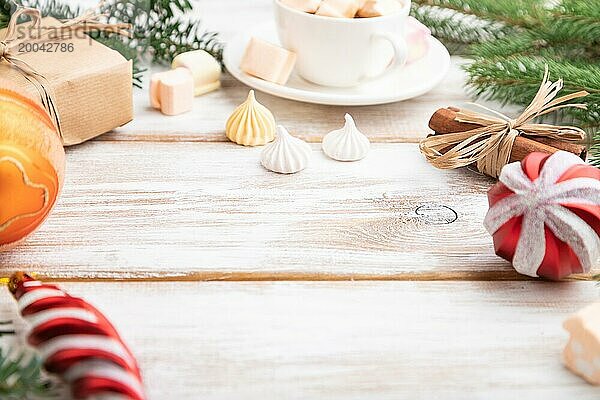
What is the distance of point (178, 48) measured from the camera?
1.22 meters

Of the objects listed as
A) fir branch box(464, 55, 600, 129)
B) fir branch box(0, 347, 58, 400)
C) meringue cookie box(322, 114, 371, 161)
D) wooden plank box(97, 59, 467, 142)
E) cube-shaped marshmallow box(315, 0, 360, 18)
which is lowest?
wooden plank box(97, 59, 467, 142)

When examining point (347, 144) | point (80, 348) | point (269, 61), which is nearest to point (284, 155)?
point (347, 144)

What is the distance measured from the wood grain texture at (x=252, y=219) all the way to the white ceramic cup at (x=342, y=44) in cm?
13

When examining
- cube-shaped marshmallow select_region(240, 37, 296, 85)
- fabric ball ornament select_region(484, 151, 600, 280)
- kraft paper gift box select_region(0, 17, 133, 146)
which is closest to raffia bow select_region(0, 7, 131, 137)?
kraft paper gift box select_region(0, 17, 133, 146)

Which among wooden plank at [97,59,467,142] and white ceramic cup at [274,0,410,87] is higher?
white ceramic cup at [274,0,410,87]

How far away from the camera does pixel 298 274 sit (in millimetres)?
803

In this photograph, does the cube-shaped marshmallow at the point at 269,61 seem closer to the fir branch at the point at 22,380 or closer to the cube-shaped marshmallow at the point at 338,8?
the cube-shaped marshmallow at the point at 338,8

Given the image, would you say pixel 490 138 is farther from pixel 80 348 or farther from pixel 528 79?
pixel 80 348

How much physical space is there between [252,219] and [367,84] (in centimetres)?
35

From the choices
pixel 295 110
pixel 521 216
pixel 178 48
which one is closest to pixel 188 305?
pixel 521 216

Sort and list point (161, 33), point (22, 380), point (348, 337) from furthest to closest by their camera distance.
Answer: point (161, 33), point (348, 337), point (22, 380)

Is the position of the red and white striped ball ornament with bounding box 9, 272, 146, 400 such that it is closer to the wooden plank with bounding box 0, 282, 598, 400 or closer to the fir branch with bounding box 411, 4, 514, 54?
the wooden plank with bounding box 0, 282, 598, 400

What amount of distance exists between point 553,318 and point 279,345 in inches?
9.7

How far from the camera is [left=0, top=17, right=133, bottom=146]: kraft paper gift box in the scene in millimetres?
960
